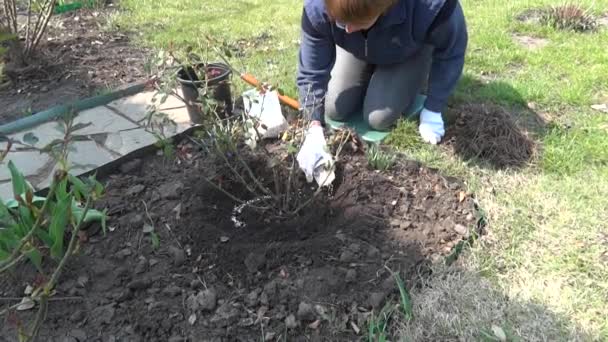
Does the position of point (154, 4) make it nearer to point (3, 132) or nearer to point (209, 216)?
point (3, 132)

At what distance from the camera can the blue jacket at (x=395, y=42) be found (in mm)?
2479

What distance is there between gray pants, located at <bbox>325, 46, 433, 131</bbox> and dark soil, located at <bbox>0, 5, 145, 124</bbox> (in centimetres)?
135

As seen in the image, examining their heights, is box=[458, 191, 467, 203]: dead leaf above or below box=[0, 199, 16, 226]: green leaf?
below

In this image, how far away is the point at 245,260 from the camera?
2.08 metres

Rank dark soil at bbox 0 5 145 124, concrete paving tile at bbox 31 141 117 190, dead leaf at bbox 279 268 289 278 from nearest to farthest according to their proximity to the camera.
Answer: dead leaf at bbox 279 268 289 278, concrete paving tile at bbox 31 141 117 190, dark soil at bbox 0 5 145 124

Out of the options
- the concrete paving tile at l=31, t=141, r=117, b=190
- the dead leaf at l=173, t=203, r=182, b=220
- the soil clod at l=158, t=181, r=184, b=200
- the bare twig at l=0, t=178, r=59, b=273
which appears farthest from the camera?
the concrete paving tile at l=31, t=141, r=117, b=190

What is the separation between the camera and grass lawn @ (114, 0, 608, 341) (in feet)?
6.28

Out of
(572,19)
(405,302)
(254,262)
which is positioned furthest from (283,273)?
(572,19)

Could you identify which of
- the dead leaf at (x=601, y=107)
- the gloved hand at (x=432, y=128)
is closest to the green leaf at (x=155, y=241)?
the gloved hand at (x=432, y=128)

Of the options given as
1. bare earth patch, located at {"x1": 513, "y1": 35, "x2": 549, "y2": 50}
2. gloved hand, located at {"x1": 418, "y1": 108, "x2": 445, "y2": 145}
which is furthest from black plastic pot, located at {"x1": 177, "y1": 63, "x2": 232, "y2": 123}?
bare earth patch, located at {"x1": 513, "y1": 35, "x2": 549, "y2": 50}

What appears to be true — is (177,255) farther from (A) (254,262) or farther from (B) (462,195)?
(B) (462,195)

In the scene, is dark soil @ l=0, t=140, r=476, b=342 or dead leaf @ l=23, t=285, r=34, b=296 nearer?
dark soil @ l=0, t=140, r=476, b=342

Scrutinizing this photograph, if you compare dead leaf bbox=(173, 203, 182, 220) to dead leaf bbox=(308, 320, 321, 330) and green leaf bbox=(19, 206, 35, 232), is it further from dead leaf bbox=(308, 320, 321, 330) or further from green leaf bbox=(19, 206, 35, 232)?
dead leaf bbox=(308, 320, 321, 330)

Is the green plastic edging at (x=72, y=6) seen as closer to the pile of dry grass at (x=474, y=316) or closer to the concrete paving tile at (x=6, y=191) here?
the concrete paving tile at (x=6, y=191)
